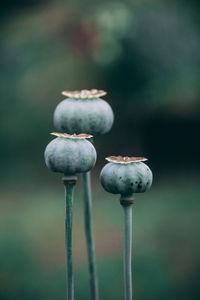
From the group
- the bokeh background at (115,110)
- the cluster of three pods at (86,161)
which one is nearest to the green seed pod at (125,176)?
the cluster of three pods at (86,161)

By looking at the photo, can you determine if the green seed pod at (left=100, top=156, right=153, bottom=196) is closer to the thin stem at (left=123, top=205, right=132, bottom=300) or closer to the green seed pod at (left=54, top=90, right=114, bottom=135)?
the thin stem at (left=123, top=205, right=132, bottom=300)

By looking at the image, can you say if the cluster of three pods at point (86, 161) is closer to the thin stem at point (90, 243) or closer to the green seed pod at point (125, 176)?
the green seed pod at point (125, 176)

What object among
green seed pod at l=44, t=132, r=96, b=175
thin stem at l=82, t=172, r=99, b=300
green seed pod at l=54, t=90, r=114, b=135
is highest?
green seed pod at l=54, t=90, r=114, b=135

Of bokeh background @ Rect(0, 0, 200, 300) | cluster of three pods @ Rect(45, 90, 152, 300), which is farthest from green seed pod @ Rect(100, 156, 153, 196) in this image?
bokeh background @ Rect(0, 0, 200, 300)

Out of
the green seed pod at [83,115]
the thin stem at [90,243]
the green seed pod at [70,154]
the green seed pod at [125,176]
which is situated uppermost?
the green seed pod at [83,115]

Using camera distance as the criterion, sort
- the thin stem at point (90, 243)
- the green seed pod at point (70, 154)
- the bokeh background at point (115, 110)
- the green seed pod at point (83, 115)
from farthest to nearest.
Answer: the bokeh background at point (115, 110)
the thin stem at point (90, 243)
the green seed pod at point (83, 115)
the green seed pod at point (70, 154)

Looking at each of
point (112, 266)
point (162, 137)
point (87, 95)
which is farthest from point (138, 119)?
point (87, 95)
